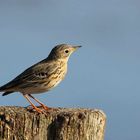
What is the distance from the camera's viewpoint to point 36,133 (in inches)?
293

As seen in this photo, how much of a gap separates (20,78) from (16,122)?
4.79 meters

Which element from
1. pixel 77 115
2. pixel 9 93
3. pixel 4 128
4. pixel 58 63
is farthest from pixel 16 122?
pixel 58 63

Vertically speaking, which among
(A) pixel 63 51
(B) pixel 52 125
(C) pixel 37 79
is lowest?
(B) pixel 52 125

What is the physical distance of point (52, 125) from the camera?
25.4 feet

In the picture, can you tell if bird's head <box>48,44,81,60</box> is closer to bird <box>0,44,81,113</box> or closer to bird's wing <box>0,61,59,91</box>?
bird <box>0,44,81,113</box>

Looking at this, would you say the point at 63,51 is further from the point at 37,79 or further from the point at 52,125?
the point at 52,125

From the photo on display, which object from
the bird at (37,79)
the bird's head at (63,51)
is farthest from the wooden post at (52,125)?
the bird's head at (63,51)

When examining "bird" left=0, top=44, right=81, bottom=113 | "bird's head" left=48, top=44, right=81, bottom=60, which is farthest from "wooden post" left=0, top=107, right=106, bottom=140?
"bird's head" left=48, top=44, right=81, bottom=60

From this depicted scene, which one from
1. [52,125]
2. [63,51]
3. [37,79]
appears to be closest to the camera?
[52,125]

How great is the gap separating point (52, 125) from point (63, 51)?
6279mm

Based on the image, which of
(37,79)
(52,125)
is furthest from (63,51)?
(52,125)

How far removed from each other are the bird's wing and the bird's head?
67 cm

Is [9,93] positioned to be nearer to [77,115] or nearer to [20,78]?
[20,78]

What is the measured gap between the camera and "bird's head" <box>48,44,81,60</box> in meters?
13.7
